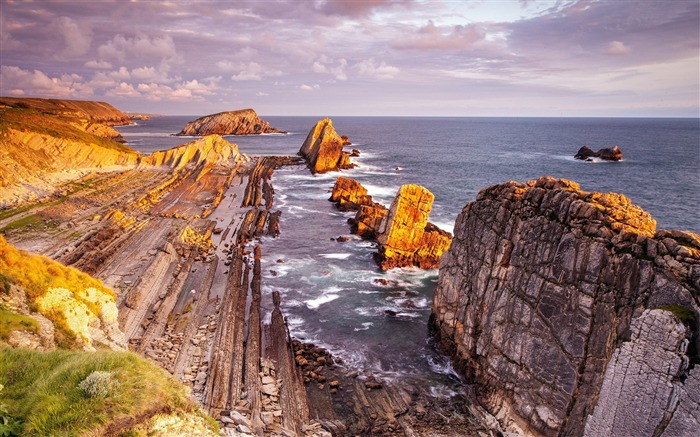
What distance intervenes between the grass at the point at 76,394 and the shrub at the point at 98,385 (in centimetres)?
8

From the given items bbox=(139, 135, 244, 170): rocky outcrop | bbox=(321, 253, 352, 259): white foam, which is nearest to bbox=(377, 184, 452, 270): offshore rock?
bbox=(321, 253, 352, 259): white foam

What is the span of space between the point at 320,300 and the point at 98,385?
2635cm

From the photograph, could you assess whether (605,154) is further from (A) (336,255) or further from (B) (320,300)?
(B) (320,300)

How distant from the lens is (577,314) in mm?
18297

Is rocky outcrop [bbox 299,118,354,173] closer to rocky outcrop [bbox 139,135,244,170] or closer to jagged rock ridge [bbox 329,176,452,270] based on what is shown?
rocky outcrop [bbox 139,135,244,170]

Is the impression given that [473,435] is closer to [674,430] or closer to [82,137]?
[674,430]

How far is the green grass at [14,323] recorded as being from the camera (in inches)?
582

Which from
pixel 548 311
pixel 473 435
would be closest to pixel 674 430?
pixel 548 311

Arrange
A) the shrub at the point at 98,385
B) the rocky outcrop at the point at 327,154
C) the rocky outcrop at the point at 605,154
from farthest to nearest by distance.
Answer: the rocky outcrop at the point at 605,154 < the rocky outcrop at the point at 327,154 < the shrub at the point at 98,385

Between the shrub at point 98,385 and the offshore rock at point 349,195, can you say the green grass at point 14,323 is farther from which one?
the offshore rock at point 349,195

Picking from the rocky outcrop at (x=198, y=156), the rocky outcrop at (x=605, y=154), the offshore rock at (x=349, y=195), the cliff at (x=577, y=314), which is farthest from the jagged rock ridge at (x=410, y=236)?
the rocky outcrop at (x=605, y=154)

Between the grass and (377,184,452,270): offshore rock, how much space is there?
32278 millimetres

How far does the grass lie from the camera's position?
389 inches

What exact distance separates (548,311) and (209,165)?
3549 inches
